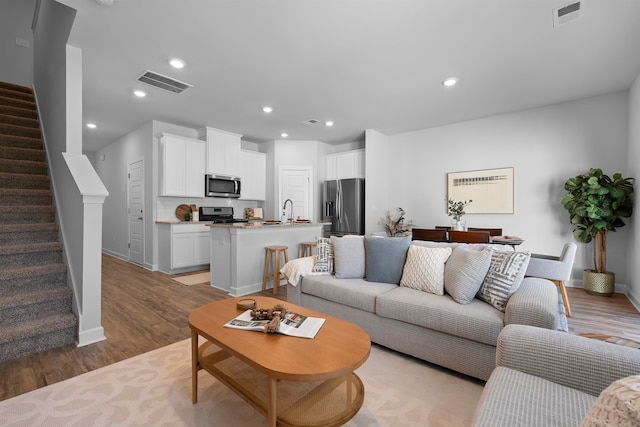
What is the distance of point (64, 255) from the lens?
274cm

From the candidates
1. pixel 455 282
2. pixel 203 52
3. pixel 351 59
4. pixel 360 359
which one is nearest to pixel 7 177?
pixel 203 52

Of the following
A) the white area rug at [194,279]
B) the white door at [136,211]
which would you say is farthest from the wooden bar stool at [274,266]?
the white door at [136,211]

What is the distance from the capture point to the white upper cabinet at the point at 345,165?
6.12m

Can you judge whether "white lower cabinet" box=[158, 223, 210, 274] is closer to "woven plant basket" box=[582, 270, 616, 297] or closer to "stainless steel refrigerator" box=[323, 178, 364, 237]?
"stainless steel refrigerator" box=[323, 178, 364, 237]

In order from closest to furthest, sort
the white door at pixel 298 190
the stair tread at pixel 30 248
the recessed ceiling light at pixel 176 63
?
the stair tread at pixel 30 248 → the recessed ceiling light at pixel 176 63 → the white door at pixel 298 190

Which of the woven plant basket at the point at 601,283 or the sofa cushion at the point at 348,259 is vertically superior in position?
the sofa cushion at the point at 348,259

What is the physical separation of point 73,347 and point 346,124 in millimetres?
4814

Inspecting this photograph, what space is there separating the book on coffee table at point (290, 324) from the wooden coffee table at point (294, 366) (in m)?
0.03

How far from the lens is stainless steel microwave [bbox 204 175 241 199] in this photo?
561 centimetres

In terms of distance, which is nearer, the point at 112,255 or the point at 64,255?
the point at 64,255

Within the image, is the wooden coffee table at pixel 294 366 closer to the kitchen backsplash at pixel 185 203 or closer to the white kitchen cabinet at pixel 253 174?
the kitchen backsplash at pixel 185 203

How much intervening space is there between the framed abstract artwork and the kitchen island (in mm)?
3143

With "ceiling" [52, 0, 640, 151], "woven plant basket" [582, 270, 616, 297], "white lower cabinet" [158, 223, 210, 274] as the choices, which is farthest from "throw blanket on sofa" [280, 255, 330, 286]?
"woven plant basket" [582, 270, 616, 297]

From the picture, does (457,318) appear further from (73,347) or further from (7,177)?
(7,177)
